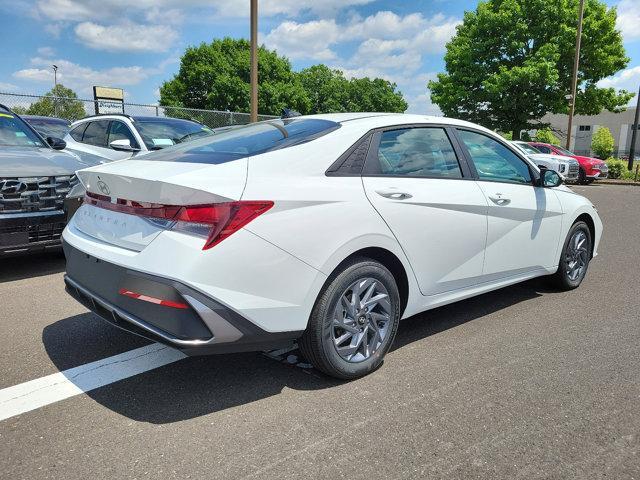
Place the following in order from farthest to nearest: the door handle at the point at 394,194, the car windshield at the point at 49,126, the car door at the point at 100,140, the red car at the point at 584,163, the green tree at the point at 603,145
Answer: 1. the green tree at the point at 603,145
2. the red car at the point at 584,163
3. the car windshield at the point at 49,126
4. the car door at the point at 100,140
5. the door handle at the point at 394,194

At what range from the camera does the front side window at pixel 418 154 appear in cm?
332

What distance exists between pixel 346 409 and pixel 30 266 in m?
4.46

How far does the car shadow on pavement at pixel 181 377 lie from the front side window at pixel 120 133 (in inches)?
153

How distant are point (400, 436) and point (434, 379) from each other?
2.31ft

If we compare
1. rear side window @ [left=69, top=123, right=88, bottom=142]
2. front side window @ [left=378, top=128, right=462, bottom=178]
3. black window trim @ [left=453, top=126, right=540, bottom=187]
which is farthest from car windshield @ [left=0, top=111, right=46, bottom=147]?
black window trim @ [left=453, top=126, right=540, bottom=187]

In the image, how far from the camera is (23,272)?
17.8 feet

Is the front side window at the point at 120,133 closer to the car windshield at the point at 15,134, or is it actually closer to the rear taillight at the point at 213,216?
the car windshield at the point at 15,134

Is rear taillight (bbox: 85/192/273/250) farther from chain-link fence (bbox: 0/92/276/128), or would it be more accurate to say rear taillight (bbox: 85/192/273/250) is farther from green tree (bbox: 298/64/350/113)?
green tree (bbox: 298/64/350/113)

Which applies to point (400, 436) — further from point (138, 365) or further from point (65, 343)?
point (65, 343)

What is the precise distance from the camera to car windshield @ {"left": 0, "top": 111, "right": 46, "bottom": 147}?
19.3ft

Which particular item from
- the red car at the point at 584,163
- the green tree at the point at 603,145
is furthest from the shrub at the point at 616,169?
the green tree at the point at 603,145

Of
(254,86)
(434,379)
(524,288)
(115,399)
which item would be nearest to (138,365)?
(115,399)

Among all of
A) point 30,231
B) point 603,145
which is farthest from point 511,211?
point 603,145

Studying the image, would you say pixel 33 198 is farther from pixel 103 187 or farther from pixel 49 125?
pixel 49 125
